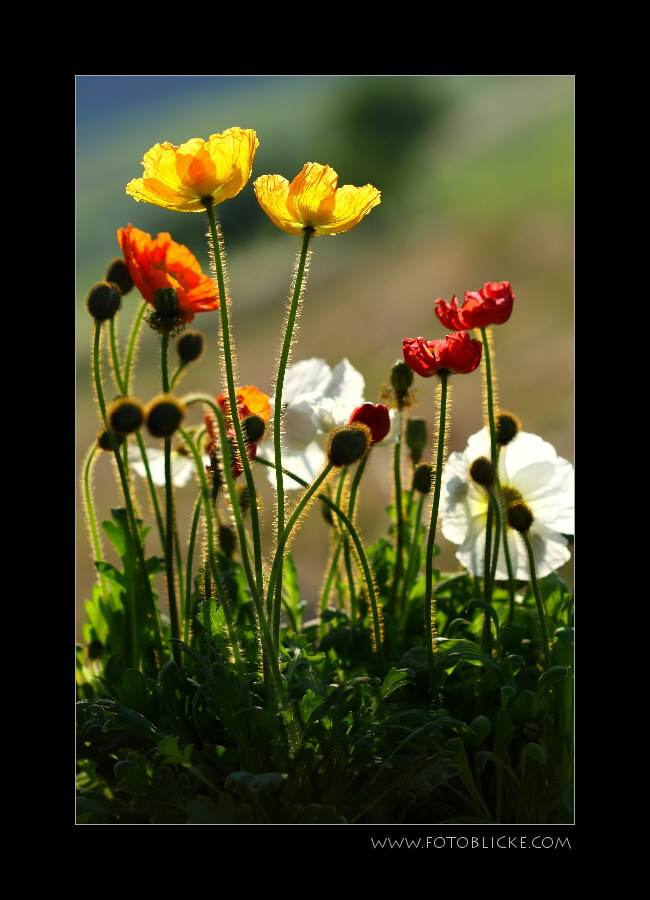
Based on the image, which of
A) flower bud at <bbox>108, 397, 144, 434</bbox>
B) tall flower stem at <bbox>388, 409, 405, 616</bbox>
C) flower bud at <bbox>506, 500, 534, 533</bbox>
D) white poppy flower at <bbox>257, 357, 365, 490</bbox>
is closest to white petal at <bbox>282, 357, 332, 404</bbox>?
white poppy flower at <bbox>257, 357, 365, 490</bbox>

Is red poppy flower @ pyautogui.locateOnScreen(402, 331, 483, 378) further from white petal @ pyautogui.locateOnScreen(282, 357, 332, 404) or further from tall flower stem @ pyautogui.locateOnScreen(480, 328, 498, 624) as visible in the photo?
white petal @ pyautogui.locateOnScreen(282, 357, 332, 404)

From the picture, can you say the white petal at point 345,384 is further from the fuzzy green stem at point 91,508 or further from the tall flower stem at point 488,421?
the fuzzy green stem at point 91,508

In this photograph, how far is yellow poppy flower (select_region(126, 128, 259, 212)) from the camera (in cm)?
93

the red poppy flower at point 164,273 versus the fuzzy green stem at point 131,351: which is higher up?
the red poppy flower at point 164,273

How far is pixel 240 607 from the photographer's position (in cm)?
135

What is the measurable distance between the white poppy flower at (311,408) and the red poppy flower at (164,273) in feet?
0.68

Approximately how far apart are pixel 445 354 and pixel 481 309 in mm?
108

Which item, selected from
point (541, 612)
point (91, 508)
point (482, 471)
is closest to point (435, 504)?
point (482, 471)

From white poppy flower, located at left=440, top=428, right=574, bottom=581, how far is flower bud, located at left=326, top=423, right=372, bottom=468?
0.31 m

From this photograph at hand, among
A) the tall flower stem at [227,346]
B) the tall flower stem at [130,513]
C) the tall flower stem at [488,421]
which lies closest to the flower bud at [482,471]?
the tall flower stem at [488,421]

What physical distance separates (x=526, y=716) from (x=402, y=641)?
23 centimetres

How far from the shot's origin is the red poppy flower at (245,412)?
1.11m

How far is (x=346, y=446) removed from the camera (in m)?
0.97

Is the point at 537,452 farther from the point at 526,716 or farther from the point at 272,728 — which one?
the point at 272,728
